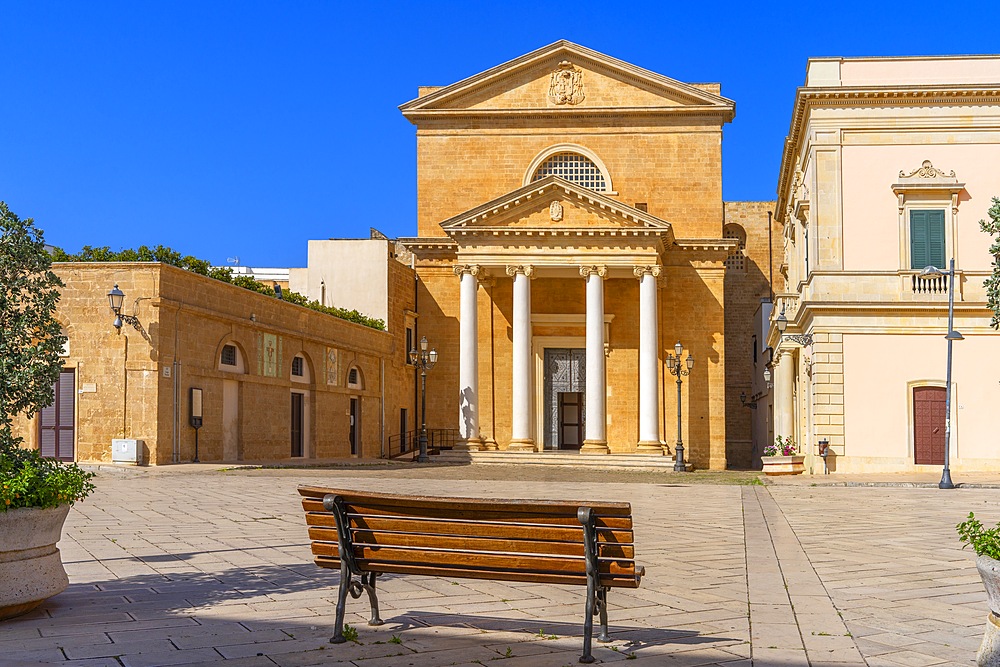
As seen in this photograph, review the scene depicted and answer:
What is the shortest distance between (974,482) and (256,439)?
17.8m

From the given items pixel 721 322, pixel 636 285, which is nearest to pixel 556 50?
pixel 636 285

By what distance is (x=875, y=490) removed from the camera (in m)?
20.8

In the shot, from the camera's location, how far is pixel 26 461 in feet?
23.3

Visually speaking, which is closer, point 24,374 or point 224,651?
point 224,651

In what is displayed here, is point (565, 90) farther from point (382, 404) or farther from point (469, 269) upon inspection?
point (382, 404)

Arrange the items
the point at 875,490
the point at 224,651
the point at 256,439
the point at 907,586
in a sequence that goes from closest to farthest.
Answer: the point at 224,651, the point at 907,586, the point at 875,490, the point at 256,439

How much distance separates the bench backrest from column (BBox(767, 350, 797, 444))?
27.6 meters

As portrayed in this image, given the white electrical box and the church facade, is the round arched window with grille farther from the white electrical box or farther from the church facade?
the white electrical box

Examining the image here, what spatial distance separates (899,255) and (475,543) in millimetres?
23656

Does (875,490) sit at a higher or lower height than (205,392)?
lower

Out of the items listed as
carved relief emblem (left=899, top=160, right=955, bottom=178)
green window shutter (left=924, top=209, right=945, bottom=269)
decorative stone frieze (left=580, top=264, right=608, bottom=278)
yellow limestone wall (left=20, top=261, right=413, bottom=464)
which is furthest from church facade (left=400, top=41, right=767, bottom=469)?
green window shutter (left=924, top=209, right=945, bottom=269)

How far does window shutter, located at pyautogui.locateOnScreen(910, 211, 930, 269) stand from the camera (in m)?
27.2

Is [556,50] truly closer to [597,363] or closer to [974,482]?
[597,363]

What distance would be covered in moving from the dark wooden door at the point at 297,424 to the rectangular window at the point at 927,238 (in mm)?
17542
